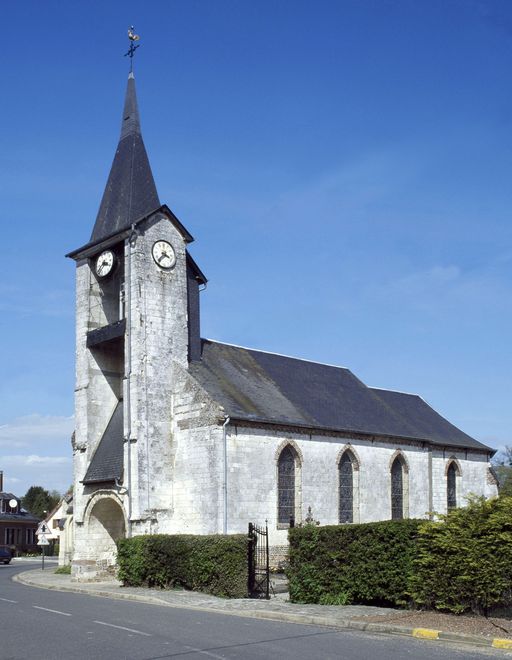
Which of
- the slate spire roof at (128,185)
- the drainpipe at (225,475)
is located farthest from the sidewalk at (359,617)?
the slate spire roof at (128,185)

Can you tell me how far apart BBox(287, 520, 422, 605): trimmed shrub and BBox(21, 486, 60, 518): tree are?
80834 millimetres

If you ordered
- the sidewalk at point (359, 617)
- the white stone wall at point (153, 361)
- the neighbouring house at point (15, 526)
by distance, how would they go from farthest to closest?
the neighbouring house at point (15, 526) < the white stone wall at point (153, 361) < the sidewalk at point (359, 617)

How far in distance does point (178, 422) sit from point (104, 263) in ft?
23.2

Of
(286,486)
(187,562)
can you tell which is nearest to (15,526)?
(286,486)

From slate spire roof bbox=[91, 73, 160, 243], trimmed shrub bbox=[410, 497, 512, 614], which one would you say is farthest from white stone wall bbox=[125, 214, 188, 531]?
trimmed shrub bbox=[410, 497, 512, 614]

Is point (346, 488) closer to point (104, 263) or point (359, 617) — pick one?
point (104, 263)

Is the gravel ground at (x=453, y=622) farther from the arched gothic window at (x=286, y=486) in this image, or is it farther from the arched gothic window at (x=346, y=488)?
the arched gothic window at (x=346, y=488)

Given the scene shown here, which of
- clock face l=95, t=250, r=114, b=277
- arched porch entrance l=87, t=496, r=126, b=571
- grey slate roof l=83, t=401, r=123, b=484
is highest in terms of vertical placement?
clock face l=95, t=250, r=114, b=277

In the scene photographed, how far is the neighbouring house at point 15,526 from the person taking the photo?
71.4m

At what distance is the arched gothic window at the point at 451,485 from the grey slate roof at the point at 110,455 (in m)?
16.6

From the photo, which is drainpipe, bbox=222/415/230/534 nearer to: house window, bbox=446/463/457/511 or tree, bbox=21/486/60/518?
house window, bbox=446/463/457/511

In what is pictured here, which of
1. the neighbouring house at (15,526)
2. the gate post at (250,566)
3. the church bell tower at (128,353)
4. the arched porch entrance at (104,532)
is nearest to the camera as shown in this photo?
the gate post at (250,566)

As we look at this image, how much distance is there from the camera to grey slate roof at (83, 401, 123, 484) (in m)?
27.9

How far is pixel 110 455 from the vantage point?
94.1 ft
